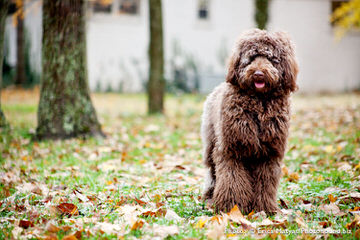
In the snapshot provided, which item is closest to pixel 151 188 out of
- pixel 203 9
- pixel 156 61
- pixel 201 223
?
pixel 201 223

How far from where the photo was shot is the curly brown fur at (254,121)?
3.47m

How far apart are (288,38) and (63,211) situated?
2.74m

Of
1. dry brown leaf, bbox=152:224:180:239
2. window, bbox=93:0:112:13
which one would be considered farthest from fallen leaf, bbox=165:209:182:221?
window, bbox=93:0:112:13

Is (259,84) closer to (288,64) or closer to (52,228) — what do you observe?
(288,64)

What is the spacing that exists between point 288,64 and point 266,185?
122 cm

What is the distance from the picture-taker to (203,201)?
13.3ft

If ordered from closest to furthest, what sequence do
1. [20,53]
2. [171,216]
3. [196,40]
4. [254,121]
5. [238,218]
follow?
[238,218] → [171,216] → [254,121] → [20,53] → [196,40]

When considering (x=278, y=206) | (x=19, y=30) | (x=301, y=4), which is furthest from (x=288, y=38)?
(x=301, y=4)

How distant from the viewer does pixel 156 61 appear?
33.7ft

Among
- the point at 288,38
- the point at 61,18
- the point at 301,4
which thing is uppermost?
the point at 301,4

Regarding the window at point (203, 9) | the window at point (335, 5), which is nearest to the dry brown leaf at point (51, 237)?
the window at point (203, 9)

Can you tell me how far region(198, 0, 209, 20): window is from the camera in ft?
64.3

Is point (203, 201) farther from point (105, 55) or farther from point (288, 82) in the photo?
point (105, 55)

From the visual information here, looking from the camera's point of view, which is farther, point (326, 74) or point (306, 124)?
point (326, 74)
